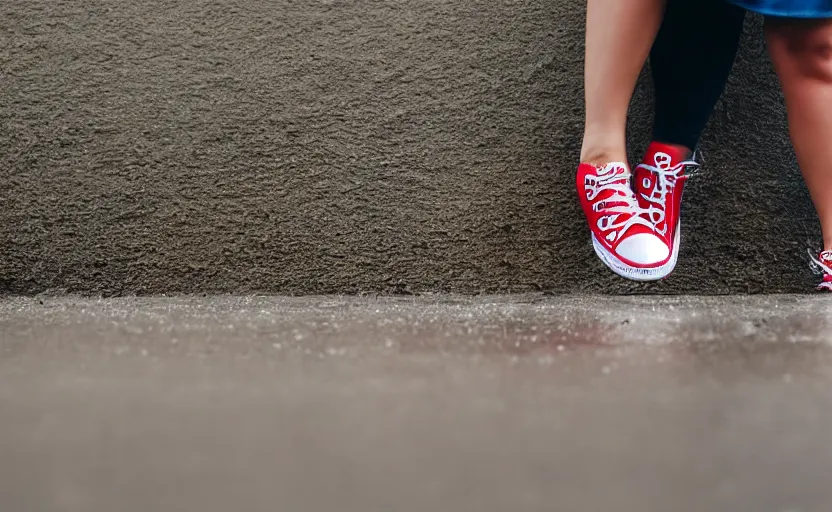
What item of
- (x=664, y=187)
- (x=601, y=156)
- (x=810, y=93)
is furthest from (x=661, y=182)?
(x=810, y=93)

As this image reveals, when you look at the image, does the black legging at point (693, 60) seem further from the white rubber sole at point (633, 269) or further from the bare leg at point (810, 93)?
the white rubber sole at point (633, 269)

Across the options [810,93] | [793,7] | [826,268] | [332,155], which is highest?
[793,7]

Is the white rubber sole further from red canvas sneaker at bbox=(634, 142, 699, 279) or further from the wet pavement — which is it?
the wet pavement

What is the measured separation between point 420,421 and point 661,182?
0.78 m

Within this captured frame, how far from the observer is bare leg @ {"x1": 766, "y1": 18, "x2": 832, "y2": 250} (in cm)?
93

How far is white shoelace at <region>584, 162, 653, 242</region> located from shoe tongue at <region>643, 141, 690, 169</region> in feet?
0.28

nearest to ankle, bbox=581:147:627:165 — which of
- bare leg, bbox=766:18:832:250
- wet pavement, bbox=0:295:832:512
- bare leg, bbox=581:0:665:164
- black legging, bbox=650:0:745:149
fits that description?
bare leg, bbox=581:0:665:164

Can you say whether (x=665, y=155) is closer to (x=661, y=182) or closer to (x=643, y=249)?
(x=661, y=182)

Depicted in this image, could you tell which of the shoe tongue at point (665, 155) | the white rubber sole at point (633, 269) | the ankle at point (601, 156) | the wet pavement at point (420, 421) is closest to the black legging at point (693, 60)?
the shoe tongue at point (665, 155)

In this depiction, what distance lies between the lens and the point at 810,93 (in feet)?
3.13

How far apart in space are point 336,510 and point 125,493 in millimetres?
98

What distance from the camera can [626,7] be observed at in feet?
3.17

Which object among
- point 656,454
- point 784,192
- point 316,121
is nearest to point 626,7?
point 784,192

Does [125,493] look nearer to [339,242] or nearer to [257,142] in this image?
[339,242]
